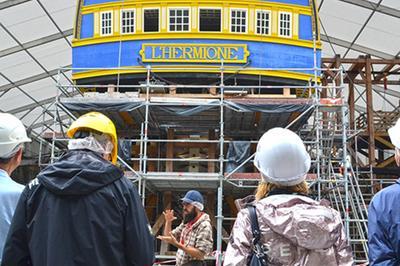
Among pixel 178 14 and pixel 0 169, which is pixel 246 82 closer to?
pixel 178 14

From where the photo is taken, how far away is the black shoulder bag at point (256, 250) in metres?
2.68

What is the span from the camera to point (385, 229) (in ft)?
10.2

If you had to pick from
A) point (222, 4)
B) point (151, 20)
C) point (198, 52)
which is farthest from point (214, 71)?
point (151, 20)

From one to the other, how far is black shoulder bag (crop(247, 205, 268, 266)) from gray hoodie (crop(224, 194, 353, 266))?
19 mm

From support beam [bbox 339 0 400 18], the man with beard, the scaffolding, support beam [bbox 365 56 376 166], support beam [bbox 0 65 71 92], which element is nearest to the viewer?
the man with beard

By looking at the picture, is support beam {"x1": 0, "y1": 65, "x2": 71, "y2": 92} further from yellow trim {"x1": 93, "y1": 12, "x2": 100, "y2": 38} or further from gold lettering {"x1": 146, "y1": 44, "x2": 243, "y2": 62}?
gold lettering {"x1": 146, "y1": 44, "x2": 243, "y2": 62}

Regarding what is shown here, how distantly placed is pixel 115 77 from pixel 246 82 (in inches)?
120

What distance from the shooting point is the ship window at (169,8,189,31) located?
13602mm

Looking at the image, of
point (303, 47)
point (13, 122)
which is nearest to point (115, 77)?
point (303, 47)

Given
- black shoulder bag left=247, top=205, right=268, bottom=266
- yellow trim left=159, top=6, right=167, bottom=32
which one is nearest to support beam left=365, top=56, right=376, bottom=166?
yellow trim left=159, top=6, right=167, bottom=32

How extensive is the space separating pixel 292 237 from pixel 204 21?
11582mm

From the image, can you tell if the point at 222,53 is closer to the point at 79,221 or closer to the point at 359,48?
the point at 359,48

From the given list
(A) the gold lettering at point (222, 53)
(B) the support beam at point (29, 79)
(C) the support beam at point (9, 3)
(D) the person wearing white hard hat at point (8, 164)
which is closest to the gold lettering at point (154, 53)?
(A) the gold lettering at point (222, 53)

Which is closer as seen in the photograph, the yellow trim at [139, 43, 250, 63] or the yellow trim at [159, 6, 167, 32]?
the yellow trim at [139, 43, 250, 63]
